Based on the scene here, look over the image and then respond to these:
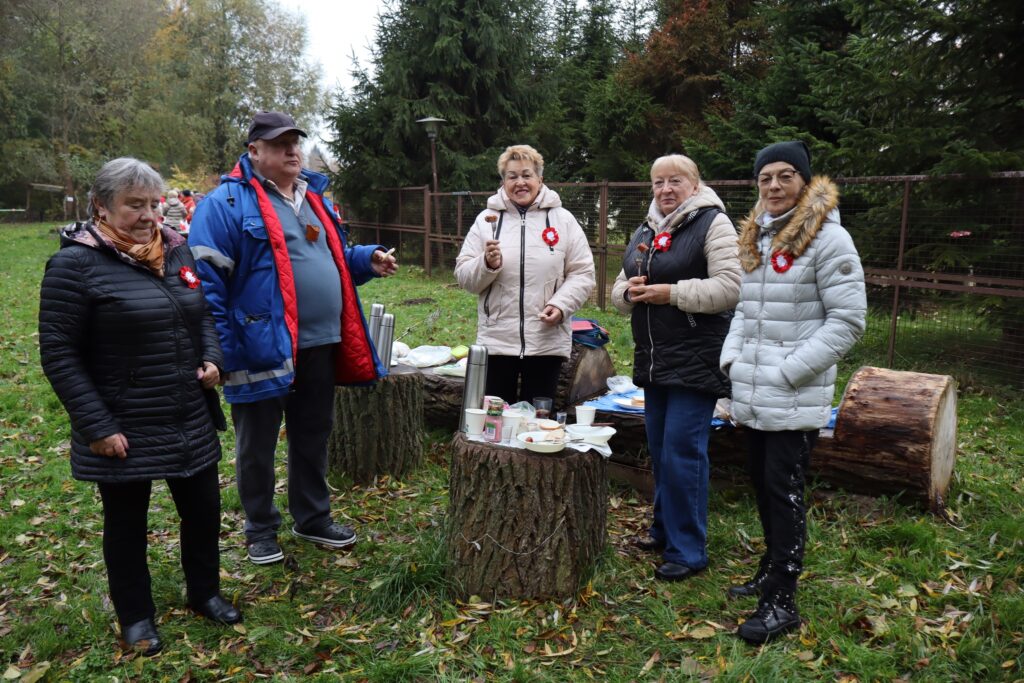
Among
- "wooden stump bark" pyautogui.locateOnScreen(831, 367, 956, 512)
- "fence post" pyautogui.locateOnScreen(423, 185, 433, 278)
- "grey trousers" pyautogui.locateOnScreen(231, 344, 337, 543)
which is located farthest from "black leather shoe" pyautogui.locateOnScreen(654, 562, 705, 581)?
"fence post" pyautogui.locateOnScreen(423, 185, 433, 278)

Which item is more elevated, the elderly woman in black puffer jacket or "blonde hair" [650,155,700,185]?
"blonde hair" [650,155,700,185]

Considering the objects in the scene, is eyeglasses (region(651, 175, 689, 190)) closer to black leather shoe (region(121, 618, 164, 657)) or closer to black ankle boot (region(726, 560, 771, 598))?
black ankle boot (region(726, 560, 771, 598))

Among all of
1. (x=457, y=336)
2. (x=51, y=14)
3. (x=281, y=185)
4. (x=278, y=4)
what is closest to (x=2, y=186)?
(x=51, y=14)

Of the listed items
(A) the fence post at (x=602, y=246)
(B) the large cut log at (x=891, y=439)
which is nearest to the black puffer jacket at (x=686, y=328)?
(B) the large cut log at (x=891, y=439)

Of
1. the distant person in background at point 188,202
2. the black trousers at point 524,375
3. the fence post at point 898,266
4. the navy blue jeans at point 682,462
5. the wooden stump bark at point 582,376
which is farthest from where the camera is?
the distant person in background at point 188,202

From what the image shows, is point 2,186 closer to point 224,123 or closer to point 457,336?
point 224,123

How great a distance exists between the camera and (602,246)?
33.8 ft

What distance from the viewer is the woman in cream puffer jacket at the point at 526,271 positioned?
380 cm

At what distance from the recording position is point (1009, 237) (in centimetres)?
622

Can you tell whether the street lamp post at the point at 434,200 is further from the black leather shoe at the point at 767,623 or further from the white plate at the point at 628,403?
the black leather shoe at the point at 767,623

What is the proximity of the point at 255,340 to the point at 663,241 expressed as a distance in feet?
6.07

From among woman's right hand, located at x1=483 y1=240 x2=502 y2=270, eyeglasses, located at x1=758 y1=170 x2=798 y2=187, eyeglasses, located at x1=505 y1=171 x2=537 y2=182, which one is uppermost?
eyeglasses, located at x1=505 y1=171 x2=537 y2=182

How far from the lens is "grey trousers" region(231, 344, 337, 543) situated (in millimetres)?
3543

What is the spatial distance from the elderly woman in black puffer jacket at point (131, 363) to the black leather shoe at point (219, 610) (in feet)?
0.68
